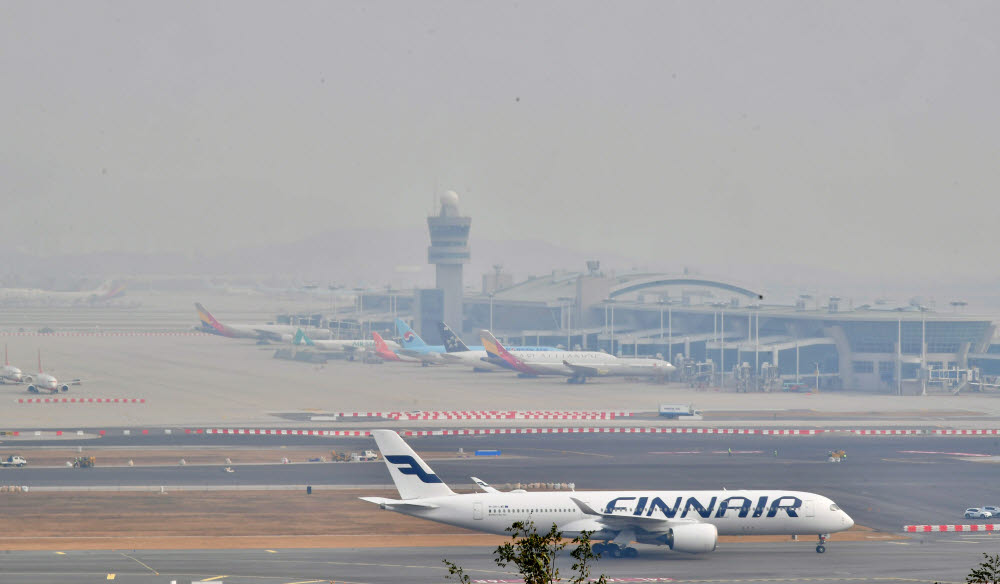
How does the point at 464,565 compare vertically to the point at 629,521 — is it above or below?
below

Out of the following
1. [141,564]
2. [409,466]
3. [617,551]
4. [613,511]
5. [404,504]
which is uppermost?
[409,466]

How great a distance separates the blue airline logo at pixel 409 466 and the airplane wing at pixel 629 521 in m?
6.78

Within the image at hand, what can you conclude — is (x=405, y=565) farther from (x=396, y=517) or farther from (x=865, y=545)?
(x=865, y=545)

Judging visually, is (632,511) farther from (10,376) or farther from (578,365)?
(10,376)

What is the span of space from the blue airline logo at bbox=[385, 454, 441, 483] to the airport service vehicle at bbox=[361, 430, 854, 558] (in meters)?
0.05

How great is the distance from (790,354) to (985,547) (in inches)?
4284

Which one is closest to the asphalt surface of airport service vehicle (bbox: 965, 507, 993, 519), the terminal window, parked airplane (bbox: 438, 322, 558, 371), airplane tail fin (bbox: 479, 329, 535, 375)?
airport service vehicle (bbox: 965, 507, 993, 519)

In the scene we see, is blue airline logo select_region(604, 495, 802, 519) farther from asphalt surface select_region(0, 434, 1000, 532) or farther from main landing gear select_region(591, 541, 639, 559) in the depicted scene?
asphalt surface select_region(0, 434, 1000, 532)

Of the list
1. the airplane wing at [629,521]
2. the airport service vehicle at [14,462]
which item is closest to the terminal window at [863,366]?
the airport service vehicle at [14,462]

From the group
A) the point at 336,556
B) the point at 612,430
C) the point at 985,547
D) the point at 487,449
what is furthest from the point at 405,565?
the point at 612,430

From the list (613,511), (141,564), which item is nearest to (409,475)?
(613,511)

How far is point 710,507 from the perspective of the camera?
57.8 metres

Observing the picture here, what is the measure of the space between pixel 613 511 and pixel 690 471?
87.2ft

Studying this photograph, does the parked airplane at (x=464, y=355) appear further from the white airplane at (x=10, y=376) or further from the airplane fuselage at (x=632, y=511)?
the airplane fuselage at (x=632, y=511)
